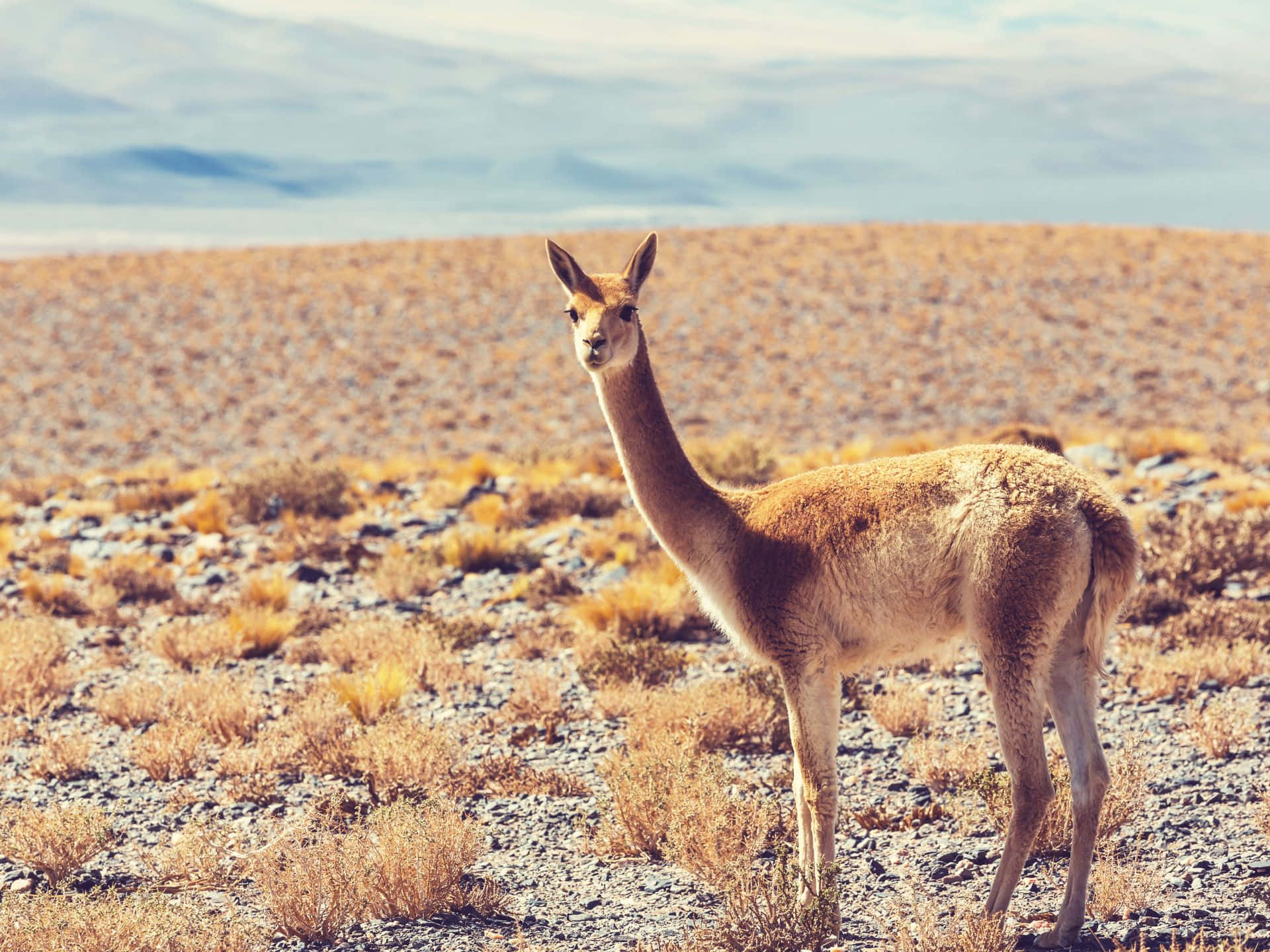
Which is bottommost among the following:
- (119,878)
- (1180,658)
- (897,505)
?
(119,878)

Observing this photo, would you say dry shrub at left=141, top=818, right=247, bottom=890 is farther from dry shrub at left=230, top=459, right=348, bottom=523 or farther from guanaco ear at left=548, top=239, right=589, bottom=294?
dry shrub at left=230, top=459, right=348, bottom=523

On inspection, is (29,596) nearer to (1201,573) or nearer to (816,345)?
(1201,573)

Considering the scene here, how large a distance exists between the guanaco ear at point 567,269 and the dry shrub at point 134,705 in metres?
4.46

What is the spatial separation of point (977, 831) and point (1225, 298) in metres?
35.3

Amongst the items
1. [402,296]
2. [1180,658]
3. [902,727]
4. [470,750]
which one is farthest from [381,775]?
[402,296]

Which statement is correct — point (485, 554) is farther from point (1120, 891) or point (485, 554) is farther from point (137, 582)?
point (1120, 891)

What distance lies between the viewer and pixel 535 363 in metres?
32.3

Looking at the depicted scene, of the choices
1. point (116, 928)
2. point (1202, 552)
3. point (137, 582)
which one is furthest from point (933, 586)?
point (137, 582)

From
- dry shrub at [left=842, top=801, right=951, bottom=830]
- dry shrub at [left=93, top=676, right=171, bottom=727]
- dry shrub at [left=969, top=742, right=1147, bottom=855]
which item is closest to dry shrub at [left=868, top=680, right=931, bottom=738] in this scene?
dry shrub at [left=842, top=801, right=951, bottom=830]

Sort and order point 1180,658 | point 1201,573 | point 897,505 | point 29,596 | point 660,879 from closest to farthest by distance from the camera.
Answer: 1. point 897,505
2. point 660,879
3. point 1180,658
4. point 1201,573
5. point 29,596

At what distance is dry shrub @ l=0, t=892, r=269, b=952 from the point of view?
14.7 feet

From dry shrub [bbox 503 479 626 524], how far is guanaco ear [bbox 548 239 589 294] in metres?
8.38

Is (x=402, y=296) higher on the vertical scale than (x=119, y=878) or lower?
higher

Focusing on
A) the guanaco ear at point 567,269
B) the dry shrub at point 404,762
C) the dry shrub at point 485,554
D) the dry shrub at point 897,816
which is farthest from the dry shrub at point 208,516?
the dry shrub at point 897,816
